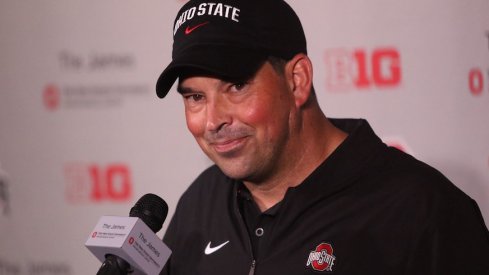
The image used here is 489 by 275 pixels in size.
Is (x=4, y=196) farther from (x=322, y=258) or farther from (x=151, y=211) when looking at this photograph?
(x=322, y=258)

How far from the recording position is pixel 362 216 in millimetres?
1510

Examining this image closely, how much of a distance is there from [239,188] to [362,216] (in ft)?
1.11

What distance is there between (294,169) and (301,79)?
0.65 ft

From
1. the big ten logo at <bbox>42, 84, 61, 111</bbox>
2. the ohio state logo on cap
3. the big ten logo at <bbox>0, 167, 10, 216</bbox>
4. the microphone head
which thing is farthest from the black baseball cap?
the big ten logo at <bbox>0, 167, 10, 216</bbox>

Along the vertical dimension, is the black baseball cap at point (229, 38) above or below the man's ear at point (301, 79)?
above

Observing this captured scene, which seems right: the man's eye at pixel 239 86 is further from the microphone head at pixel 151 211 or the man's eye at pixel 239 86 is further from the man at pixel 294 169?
the microphone head at pixel 151 211

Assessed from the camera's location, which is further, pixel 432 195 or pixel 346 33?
pixel 346 33

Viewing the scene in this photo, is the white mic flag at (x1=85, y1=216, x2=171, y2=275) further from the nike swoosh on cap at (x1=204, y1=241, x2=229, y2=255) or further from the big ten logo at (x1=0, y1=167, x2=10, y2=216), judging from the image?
the big ten logo at (x1=0, y1=167, x2=10, y2=216)

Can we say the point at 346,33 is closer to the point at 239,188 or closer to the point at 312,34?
the point at 312,34

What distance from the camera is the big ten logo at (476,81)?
2.15 meters

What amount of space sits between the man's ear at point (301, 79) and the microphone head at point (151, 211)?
0.36 metres

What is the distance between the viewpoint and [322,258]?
149cm

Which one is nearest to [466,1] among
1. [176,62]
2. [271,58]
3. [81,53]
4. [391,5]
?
[391,5]

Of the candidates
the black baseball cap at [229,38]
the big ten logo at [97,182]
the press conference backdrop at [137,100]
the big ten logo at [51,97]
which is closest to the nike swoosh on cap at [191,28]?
the black baseball cap at [229,38]
